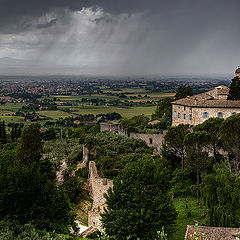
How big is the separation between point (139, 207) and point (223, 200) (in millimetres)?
3777

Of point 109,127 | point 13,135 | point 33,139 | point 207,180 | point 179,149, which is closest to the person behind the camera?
point 207,180

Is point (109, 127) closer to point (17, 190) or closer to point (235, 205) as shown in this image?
point (17, 190)

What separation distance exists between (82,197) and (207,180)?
11580mm

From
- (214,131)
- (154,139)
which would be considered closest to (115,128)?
(154,139)

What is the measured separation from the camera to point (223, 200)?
11.9m

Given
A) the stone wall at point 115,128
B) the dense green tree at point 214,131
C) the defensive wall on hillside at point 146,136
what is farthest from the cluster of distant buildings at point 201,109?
the dense green tree at point 214,131

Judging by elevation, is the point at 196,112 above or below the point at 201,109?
below

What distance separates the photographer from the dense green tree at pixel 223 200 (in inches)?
449

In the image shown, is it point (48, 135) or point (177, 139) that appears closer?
point (177, 139)

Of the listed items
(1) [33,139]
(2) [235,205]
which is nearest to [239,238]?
(2) [235,205]

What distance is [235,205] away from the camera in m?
11.6

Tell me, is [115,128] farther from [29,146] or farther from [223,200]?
[223,200]

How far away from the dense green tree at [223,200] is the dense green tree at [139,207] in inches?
69.7

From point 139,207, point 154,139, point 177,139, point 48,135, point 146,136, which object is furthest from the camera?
point 48,135
